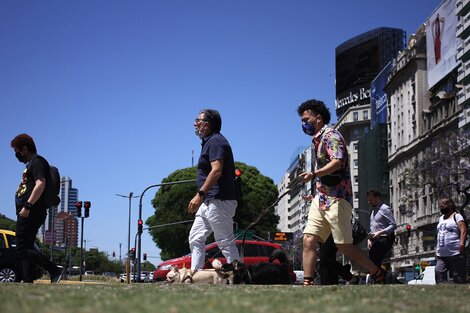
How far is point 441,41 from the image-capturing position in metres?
73.6

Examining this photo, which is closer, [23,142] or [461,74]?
[23,142]

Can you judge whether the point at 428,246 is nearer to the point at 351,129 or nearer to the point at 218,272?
the point at 351,129

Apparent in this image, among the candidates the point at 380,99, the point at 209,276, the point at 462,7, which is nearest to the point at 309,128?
the point at 209,276

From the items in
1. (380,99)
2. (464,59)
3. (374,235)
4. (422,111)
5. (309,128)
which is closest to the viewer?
(309,128)

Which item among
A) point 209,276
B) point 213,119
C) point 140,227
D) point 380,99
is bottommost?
point 209,276

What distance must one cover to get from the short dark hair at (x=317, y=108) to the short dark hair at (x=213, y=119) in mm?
1170

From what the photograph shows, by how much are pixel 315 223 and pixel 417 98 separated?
77.7 metres

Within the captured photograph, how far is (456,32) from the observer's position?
69.4m

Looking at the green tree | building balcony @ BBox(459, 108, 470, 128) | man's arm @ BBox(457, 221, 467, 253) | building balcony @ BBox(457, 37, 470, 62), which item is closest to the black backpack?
man's arm @ BBox(457, 221, 467, 253)

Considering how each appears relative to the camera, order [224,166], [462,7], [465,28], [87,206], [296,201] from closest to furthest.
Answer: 1. [224,166]
2. [87,206]
3. [465,28]
4. [462,7]
5. [296,201]

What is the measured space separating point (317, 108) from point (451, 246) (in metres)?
3.68

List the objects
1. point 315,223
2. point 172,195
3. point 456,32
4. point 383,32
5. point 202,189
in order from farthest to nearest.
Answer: point 383,32, point 172,195, point 456,32, point 202,189, point 315,223

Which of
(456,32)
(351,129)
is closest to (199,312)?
(456,32)

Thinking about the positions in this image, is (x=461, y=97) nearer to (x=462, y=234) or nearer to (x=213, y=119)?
(x=462, y=234)
